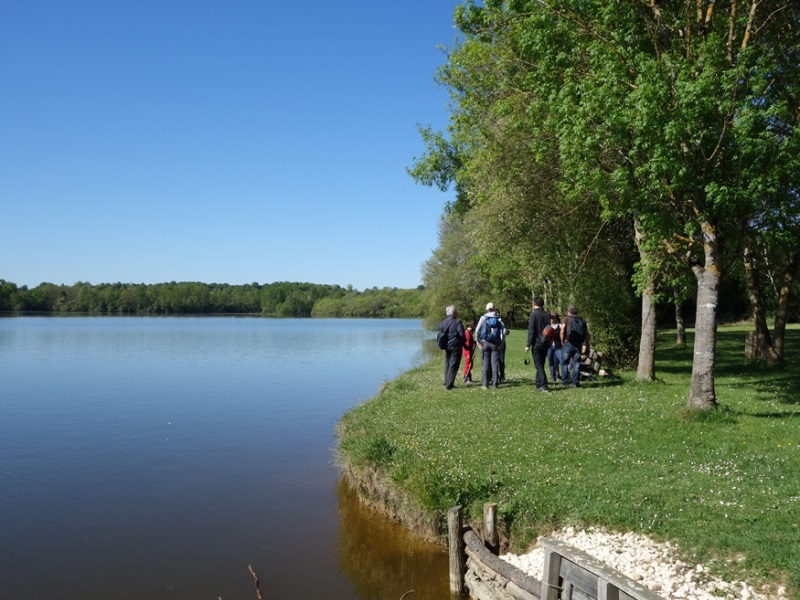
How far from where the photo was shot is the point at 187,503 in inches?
477

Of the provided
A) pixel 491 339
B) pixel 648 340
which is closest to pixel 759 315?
pixel 648 340

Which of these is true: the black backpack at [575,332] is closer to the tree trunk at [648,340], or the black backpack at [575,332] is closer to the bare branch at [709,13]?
the tree trunk at [648,340]

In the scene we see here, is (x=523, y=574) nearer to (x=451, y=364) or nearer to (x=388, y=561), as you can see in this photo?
(x=388, y=561)

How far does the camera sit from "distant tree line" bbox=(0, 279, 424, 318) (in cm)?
14875

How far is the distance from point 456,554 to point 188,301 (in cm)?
16140

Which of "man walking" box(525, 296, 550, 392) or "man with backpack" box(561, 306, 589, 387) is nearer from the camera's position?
"man walking" box(525, 296, 550, 392)

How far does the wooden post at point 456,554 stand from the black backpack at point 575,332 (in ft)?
31.3

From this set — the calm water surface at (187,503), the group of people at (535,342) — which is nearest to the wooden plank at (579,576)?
the calm water surface at (187,503)

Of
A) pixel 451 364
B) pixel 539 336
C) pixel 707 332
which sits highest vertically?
pixel 707 332

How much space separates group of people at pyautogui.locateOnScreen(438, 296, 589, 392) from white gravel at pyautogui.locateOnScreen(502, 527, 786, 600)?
8755 millimetres

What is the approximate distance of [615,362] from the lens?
22453 mm

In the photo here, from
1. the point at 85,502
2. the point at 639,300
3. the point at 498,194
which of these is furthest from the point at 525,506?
the point at 639,300

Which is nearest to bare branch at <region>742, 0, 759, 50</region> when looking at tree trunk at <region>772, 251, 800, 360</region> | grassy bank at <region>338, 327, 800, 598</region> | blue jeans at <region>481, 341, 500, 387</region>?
A: grassy bank at <region>338, 327, 800, 598</region>

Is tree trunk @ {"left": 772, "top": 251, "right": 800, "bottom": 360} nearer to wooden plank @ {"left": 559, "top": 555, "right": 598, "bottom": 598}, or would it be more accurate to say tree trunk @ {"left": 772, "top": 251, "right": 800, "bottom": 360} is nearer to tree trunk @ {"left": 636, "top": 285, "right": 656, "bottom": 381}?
tree trunk @ {"left": 636, "top": 285, "right": 656, "bottom": 381}
